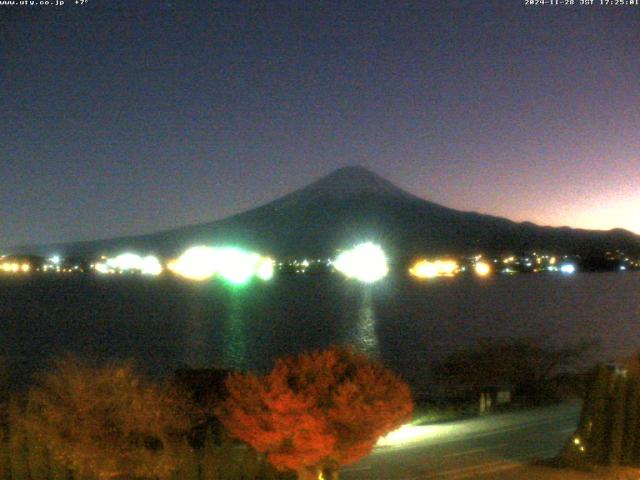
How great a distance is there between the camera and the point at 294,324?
79875 millimetres

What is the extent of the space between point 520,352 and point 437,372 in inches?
129

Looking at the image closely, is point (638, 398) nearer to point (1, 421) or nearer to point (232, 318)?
point (1, 421)

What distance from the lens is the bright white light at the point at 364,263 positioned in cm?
16986

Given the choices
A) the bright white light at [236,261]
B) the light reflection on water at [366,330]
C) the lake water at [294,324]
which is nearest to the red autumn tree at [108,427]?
the lake water at [294,324]

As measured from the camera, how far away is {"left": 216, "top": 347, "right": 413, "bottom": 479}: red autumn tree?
9.21 metres

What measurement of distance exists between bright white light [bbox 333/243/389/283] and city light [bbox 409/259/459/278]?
246 inches

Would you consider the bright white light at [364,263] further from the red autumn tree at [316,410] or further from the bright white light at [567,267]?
the red autumn tree at [316,410]

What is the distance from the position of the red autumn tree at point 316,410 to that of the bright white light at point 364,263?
158250 millimetres

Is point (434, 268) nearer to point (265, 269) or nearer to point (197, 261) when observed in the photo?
point (265, 269)

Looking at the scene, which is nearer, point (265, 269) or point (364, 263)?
point (364, 263)

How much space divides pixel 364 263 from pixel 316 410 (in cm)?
16476

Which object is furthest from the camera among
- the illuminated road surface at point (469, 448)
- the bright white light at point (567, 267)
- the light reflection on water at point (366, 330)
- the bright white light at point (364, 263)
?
the bright white light at point (364, 263)

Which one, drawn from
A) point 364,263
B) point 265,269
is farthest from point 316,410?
point 265,269

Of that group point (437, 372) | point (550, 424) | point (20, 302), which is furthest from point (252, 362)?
point (20, 302)
